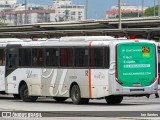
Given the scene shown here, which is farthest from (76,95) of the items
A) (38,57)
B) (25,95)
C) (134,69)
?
(25,95)

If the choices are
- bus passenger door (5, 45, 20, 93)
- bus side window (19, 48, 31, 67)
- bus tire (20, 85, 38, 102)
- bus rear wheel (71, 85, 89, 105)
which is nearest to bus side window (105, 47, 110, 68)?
bus rear wheel (71, 85, 89, 105)

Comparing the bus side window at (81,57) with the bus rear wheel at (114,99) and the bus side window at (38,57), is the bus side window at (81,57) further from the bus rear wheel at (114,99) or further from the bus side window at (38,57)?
the bus side window at (38,57)

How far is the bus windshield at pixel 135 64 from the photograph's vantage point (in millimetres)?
29625

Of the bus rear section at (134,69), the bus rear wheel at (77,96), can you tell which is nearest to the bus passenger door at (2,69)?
the bus rear wheel at (77,96)

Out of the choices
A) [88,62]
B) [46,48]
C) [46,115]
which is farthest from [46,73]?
[46,115]

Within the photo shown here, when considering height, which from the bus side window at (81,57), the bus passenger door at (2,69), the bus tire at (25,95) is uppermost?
the bus side window at (81,57)

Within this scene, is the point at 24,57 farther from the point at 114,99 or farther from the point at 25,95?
the point at 114,99

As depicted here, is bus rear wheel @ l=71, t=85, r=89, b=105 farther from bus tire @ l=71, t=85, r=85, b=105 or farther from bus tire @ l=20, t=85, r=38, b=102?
bus tire @ l=20, t=85, r=38, b=102

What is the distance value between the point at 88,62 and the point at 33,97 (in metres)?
4.95

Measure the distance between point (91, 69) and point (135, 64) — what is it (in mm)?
1782

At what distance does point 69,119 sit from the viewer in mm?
22375

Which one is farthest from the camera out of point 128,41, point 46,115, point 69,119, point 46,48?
point 46,48

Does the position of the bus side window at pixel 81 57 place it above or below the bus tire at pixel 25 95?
above

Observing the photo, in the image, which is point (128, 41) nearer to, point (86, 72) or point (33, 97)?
point (86, 72)
